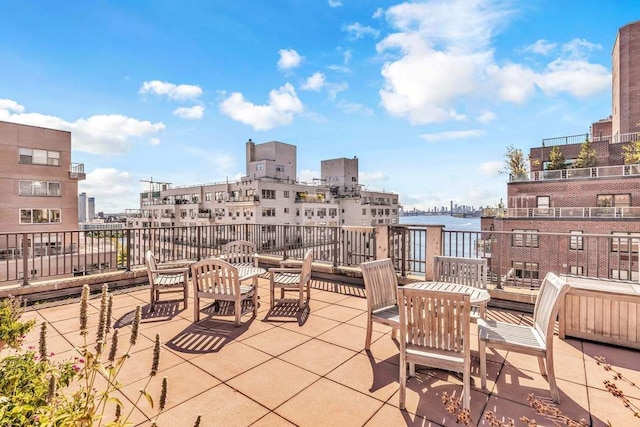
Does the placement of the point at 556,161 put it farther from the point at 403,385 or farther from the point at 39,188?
the point at 39,188

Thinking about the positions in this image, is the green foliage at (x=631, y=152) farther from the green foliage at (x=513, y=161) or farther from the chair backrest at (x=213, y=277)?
the chair backrest at (x=213, y=277)

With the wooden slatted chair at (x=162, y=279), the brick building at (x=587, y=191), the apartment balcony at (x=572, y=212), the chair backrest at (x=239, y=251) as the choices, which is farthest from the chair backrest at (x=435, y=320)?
the apartment balcony at (x=572, y=212)

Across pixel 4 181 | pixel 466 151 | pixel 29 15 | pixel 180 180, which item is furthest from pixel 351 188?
pixel 29 15

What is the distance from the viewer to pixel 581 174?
22.6 metres

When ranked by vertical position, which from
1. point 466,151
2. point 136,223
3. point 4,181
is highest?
point 466,151

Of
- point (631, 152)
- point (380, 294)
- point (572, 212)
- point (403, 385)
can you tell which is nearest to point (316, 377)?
point (403, 385)

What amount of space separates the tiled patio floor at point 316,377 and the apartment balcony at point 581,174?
2464 centimetres

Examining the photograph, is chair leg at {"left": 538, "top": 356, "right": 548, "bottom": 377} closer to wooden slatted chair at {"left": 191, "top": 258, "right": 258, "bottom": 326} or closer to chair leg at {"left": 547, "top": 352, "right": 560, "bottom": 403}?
chair leg at {"left": 547, "top": 352, "right": 560, "bottom": 403}

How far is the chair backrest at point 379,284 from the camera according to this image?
3248mm

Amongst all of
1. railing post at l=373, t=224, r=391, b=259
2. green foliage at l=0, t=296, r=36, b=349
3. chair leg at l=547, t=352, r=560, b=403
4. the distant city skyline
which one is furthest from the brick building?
green foliage at l=0, t=296, r=36, b=349

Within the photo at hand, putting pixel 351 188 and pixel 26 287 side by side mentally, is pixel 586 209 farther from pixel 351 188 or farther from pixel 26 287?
pixel 351 188

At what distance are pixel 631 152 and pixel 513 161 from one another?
8289mm

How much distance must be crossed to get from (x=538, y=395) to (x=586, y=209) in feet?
82.5

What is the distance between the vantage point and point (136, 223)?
166 feet
